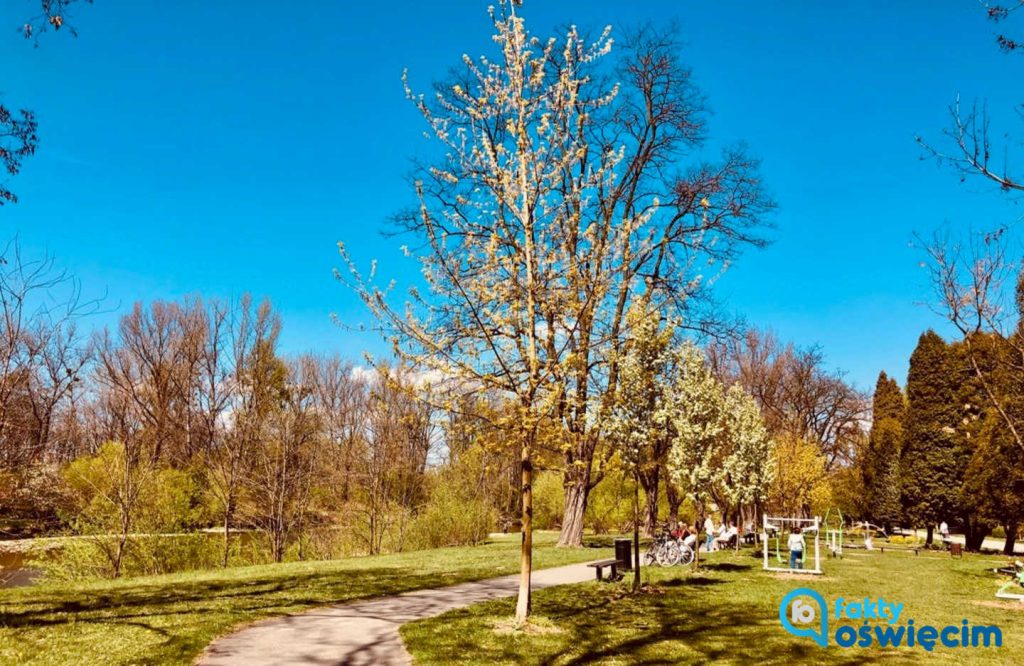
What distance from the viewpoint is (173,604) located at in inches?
364

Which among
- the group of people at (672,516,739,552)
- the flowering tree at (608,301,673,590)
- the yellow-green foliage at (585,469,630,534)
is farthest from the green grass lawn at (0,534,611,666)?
the yellow-green foliage at (585,469,630,534)

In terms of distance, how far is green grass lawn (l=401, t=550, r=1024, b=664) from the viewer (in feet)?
23.9

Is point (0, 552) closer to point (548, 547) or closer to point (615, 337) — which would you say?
point (548, 547)

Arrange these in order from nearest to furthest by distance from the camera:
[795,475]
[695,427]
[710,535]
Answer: [695,427]
[710,535]
[795,475]

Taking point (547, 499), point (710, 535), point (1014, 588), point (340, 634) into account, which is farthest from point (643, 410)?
point (547, 499)

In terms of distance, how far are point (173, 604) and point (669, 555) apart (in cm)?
1243

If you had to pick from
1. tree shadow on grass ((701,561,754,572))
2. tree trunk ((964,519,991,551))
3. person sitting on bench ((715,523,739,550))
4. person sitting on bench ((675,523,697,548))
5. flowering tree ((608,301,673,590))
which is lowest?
tree trunk ((964,519,991,551))

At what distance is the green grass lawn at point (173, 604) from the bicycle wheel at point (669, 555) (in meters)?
3.47

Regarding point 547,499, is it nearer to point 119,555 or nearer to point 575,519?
point 575,519

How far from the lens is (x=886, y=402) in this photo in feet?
162

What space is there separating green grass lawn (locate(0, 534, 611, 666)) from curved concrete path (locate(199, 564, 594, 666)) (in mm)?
353

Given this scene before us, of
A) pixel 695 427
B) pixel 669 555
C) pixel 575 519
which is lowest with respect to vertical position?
pixel 669 555

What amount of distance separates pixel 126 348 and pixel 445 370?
132ft

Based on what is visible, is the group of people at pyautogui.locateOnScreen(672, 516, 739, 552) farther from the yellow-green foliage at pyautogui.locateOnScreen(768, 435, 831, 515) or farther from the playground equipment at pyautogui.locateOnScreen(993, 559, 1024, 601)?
the yellow-green foliage at pyautogui.locateOnScreen(768, 435, 831, 515)
